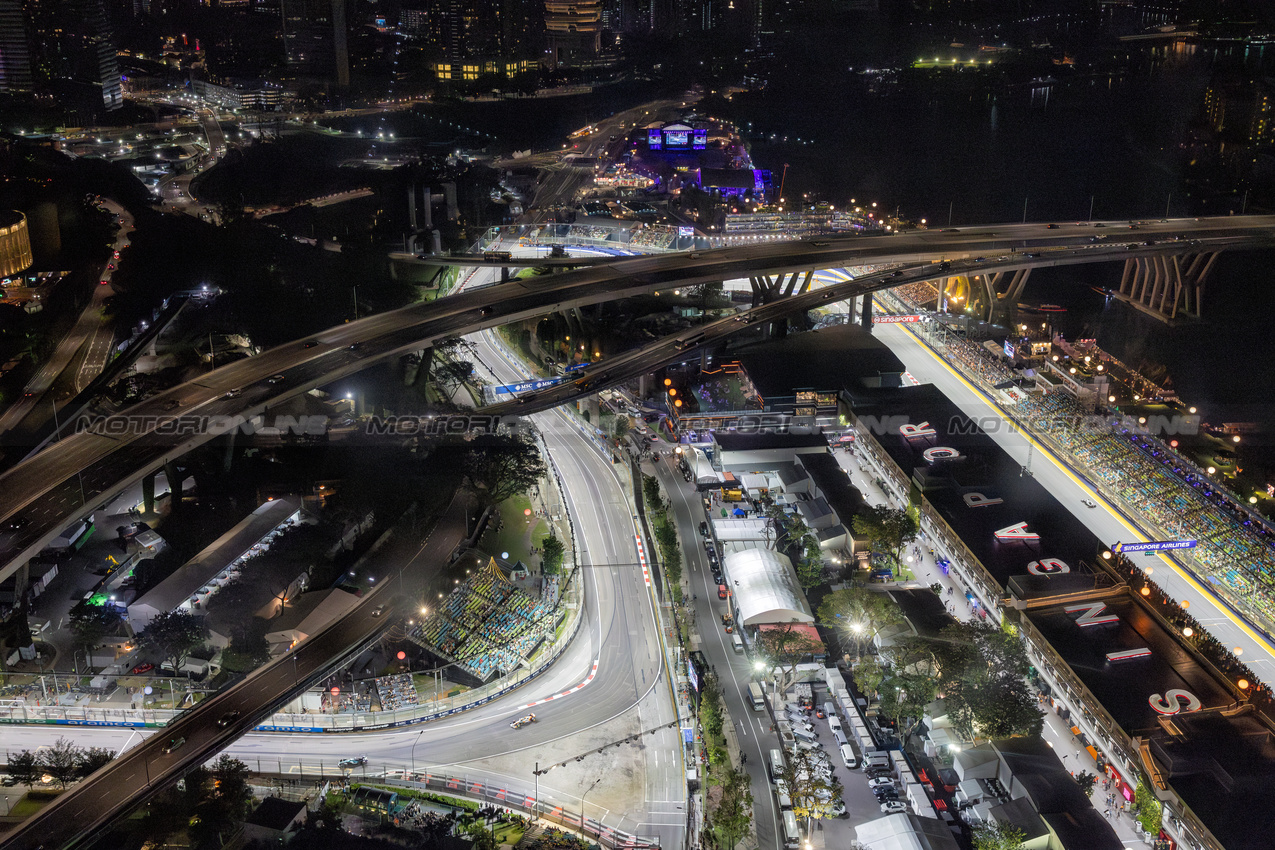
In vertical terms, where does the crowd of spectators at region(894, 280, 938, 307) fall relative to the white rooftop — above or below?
above

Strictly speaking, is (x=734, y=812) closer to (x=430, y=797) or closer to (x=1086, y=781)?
(x=430, y=797)

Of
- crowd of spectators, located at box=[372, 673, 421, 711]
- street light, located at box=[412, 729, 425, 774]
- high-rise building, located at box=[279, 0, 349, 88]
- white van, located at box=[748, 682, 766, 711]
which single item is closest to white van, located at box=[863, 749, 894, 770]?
white van, located at box=[748, 682, 766, 711]

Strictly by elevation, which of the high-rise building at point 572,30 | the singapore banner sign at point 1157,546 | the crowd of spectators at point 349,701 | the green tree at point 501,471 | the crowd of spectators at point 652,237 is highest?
the high-rise building at point 572,30

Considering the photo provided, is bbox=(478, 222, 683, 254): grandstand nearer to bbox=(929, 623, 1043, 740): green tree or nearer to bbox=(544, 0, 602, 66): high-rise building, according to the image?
bbox=(544, 0, 602, 66): high-rise building

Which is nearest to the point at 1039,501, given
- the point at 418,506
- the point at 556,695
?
the point at 556,695

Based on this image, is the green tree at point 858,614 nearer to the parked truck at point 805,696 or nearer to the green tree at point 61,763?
the parked truck at point 805,696

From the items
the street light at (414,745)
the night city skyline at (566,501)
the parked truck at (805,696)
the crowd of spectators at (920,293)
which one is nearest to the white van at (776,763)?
the night city skyline at (566,501)

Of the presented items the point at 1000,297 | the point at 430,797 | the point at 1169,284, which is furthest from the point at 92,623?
the point at 1169,284
